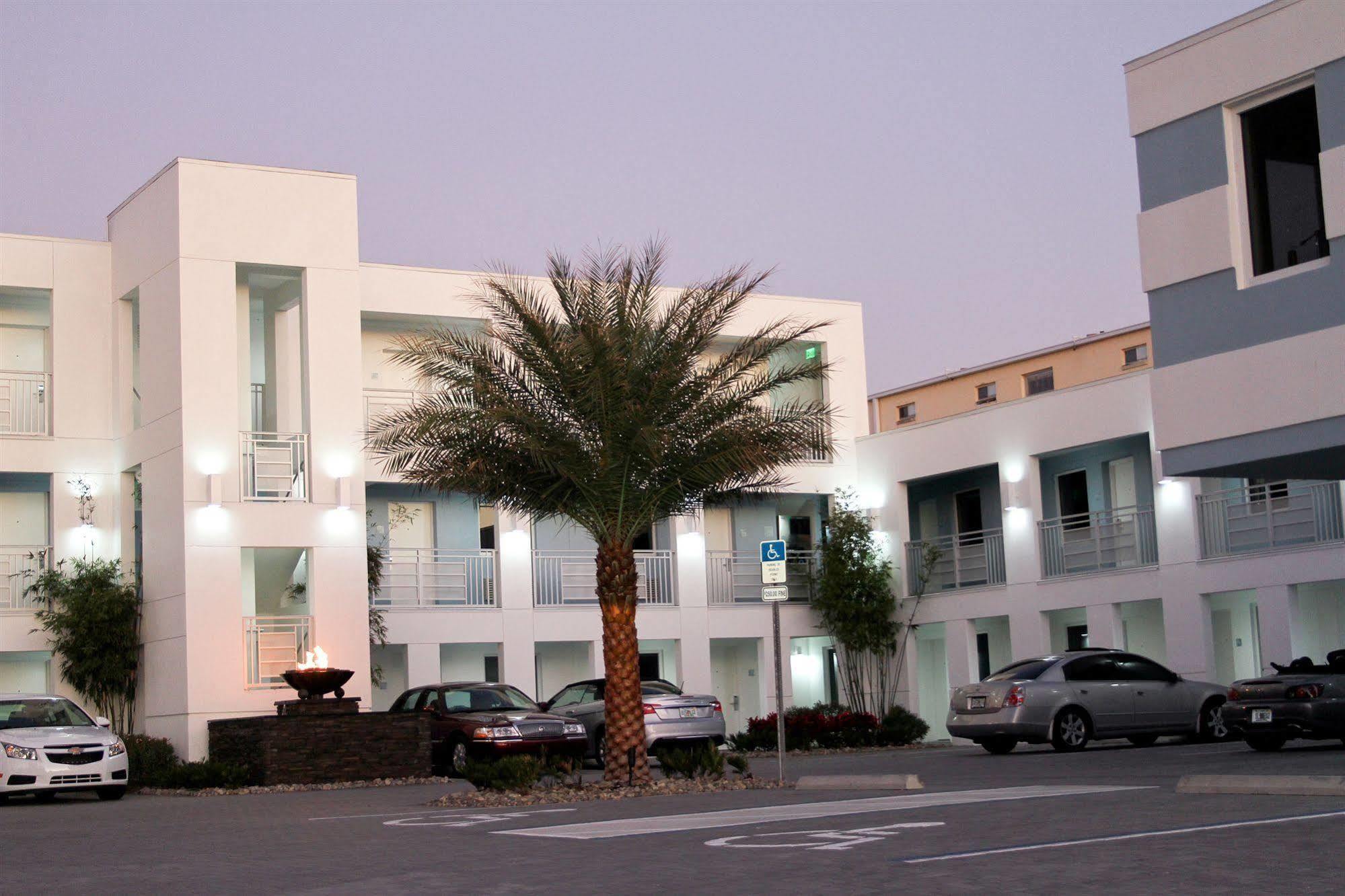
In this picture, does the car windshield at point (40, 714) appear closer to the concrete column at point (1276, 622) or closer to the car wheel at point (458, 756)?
the car wheel at point (458, 756)

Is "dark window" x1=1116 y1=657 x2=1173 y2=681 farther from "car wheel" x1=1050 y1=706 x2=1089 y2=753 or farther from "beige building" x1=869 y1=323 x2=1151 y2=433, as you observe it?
"beige building" x1=869 y1=323 x2=1151 y2=433

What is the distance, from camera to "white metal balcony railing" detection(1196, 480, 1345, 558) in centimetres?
2617

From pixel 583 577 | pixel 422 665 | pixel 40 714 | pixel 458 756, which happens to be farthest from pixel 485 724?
pixel 583 577

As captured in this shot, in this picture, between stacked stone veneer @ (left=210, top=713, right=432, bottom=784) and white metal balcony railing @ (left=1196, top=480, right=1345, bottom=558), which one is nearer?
stacked stone veneer @ (left=210, top=713, right=432, bottom=784)

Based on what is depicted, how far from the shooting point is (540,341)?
58.7ft

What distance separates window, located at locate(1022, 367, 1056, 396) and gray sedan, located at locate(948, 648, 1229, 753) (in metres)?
20.1

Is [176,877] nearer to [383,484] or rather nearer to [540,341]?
[540,341]

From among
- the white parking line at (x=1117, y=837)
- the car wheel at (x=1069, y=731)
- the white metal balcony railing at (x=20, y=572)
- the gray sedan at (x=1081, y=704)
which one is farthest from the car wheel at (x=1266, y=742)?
the white metal balcony railing at (x=20, y=572)

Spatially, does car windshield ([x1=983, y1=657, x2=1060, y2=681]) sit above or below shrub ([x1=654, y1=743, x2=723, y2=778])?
above

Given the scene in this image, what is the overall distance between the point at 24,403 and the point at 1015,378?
1065 inches

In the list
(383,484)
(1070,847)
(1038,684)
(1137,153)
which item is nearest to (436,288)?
(383,484)

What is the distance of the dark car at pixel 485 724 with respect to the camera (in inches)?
904

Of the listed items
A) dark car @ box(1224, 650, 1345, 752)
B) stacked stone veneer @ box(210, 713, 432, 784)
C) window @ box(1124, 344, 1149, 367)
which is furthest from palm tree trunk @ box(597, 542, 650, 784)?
window @ box(1124, 344, 1149, 367)

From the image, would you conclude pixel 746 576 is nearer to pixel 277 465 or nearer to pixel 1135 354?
pixel 277 465
